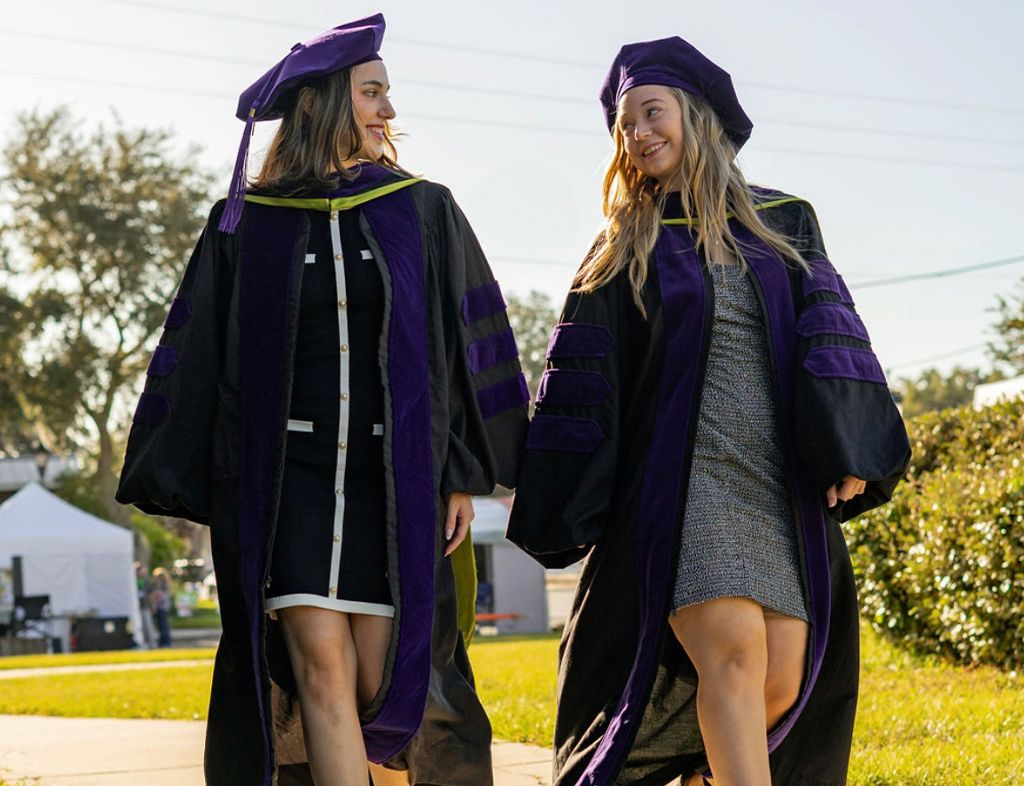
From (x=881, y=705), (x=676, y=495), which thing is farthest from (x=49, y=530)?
(x=676, y=495)

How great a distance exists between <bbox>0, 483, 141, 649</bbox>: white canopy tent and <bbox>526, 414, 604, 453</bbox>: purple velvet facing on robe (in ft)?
68.8

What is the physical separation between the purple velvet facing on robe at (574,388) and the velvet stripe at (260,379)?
69cm

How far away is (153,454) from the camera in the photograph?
10.6ft

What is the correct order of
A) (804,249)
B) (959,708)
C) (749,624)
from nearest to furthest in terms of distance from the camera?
(749,624)
(804,249)
(959,708)

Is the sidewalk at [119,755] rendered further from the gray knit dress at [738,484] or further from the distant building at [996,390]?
the distant building at [996,390]

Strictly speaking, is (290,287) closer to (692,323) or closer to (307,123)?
(307,123)

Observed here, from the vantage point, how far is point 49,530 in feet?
77.0

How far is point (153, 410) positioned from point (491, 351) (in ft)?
2.78

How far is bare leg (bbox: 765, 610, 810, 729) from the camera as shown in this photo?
3.21m

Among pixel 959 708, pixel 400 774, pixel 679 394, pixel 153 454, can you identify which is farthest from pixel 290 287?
pixel 959 708

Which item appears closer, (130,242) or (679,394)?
(679,394)

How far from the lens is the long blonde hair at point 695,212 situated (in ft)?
11.1

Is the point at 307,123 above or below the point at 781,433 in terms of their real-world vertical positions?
above

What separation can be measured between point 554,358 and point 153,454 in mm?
1041
